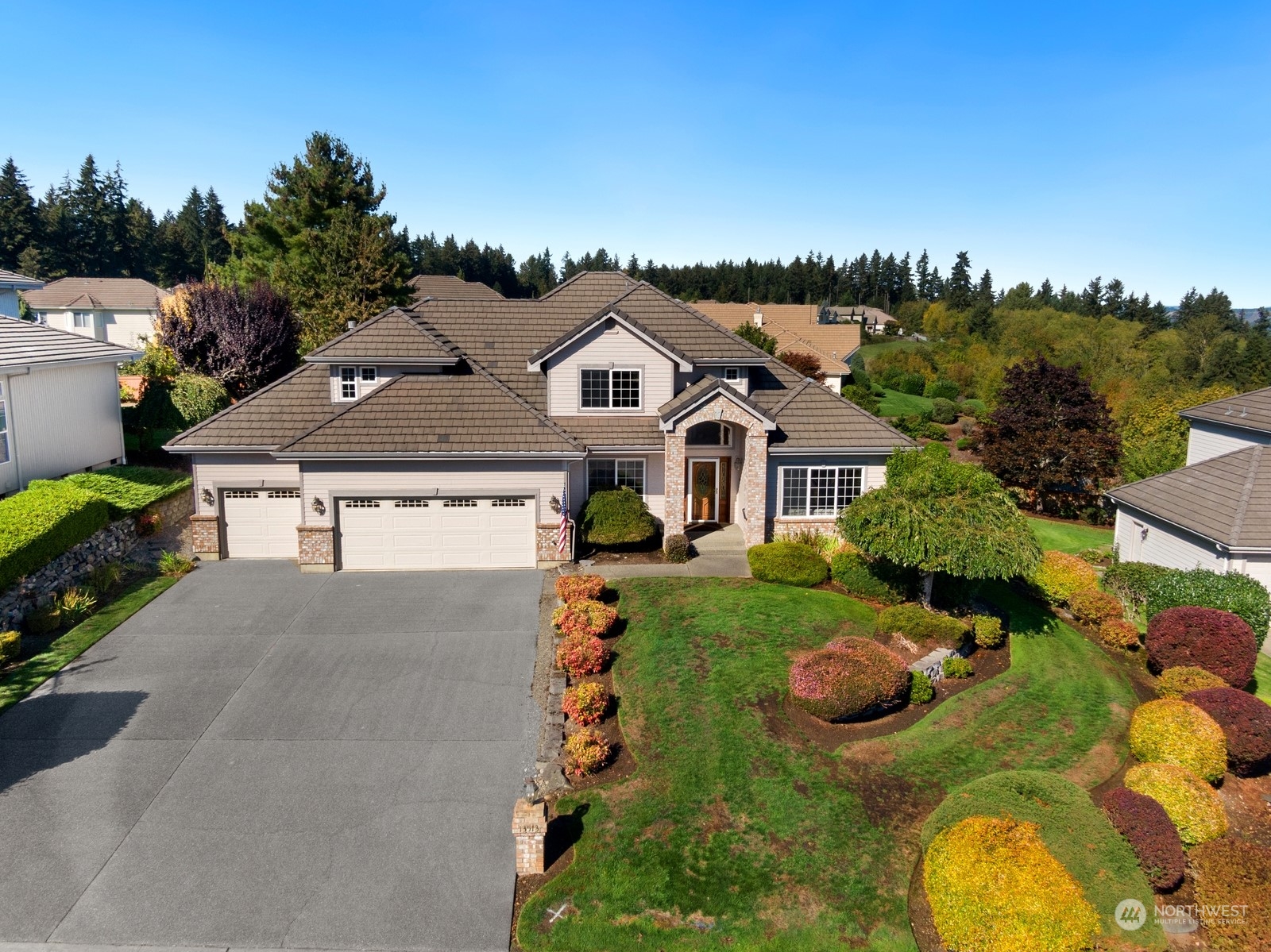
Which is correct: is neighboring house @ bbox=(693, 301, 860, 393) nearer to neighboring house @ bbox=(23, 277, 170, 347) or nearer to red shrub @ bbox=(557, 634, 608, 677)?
red shrub @ bbox=(557, 634, 608, 677)

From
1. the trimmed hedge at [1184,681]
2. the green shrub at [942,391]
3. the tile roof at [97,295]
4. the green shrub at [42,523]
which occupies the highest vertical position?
the tile roof at [97,295]

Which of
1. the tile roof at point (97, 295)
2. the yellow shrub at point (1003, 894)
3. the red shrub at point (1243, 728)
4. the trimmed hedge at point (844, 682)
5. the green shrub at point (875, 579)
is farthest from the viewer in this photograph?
the tile roof at point (97, 295)

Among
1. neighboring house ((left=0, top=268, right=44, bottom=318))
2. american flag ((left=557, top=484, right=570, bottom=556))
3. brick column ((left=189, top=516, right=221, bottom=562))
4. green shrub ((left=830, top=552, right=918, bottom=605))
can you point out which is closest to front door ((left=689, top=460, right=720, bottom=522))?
american flag ((left=557, top=484, right=570, bottom=556))

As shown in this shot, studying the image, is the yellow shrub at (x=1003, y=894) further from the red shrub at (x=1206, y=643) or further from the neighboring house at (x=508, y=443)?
the neighboring house at (x=508, y=443)

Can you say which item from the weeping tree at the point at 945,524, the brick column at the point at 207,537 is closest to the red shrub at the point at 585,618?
the weeping tree at the point at 945,524

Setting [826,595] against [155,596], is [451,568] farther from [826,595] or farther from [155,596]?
[826,595]

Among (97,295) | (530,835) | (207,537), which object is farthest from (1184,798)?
(97,295)
